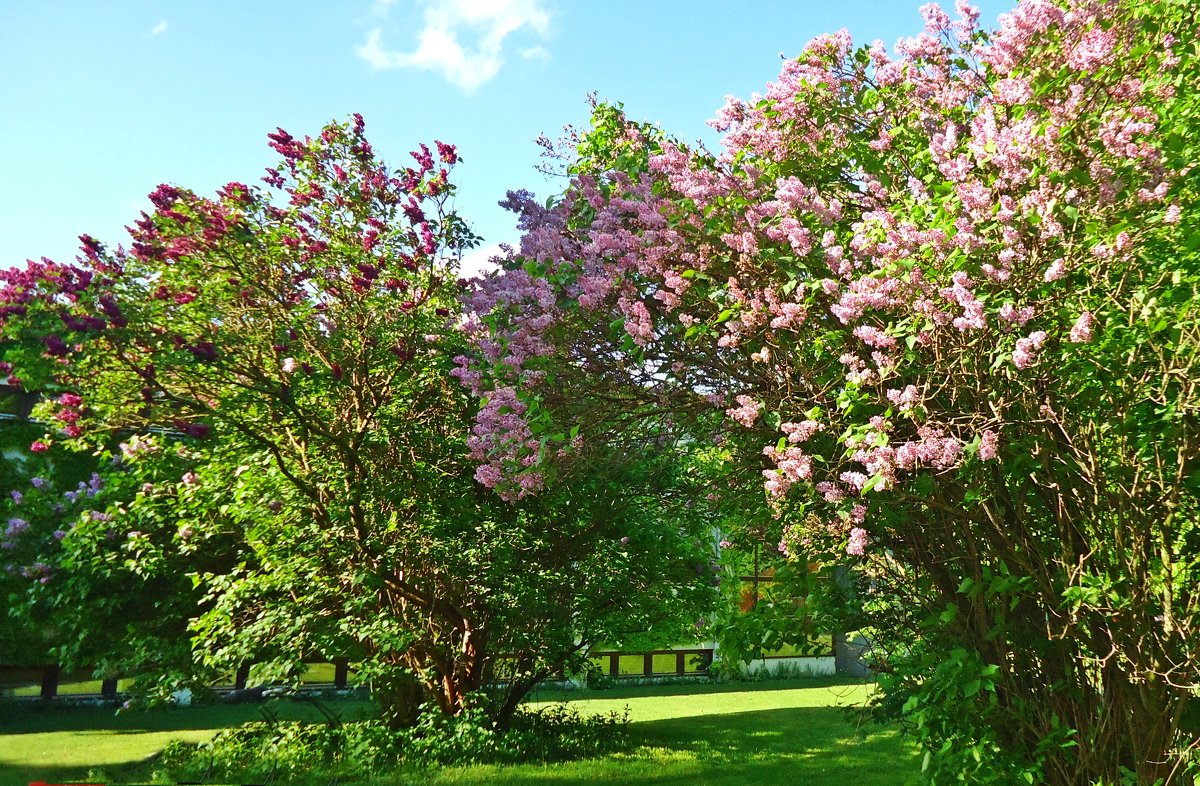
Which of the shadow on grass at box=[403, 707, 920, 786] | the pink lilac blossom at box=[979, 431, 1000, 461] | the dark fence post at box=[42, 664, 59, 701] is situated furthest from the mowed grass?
the pink lilac blossom at box=[979, 431, 1000, 461]

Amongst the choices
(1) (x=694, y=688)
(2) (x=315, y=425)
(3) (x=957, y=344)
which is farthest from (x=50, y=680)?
(3) (x=957, y=344)

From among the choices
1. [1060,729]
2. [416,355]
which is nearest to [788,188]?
[1060,729]

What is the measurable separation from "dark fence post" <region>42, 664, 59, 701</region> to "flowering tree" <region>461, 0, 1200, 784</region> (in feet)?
51.4

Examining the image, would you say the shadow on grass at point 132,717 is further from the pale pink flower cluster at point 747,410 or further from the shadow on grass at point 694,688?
the pale pink flower cluster at point 747,410

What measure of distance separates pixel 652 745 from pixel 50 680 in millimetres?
12528

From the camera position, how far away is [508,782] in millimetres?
9078

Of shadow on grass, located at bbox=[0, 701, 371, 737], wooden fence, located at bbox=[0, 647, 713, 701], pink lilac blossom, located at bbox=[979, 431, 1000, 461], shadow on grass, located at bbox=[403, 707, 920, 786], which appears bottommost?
shadow on grass, located at bbox=[403, 707, 920, 786]

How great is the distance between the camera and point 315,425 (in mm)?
9547

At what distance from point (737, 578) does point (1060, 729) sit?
15.7 m

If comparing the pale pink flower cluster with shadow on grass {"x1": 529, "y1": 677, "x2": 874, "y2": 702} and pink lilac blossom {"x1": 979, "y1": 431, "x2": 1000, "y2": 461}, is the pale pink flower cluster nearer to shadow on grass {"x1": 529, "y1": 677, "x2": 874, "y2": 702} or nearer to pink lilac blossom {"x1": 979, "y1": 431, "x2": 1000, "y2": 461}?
pink lilac blossom {"x1": 979, "y1": 431, "x2": 1000, "y2": 461}

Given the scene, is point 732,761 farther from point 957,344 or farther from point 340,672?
point 340,672

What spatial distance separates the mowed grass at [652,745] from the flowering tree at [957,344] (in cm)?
187

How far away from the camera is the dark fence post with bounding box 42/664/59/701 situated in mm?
16750

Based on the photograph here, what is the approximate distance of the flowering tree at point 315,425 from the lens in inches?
350
